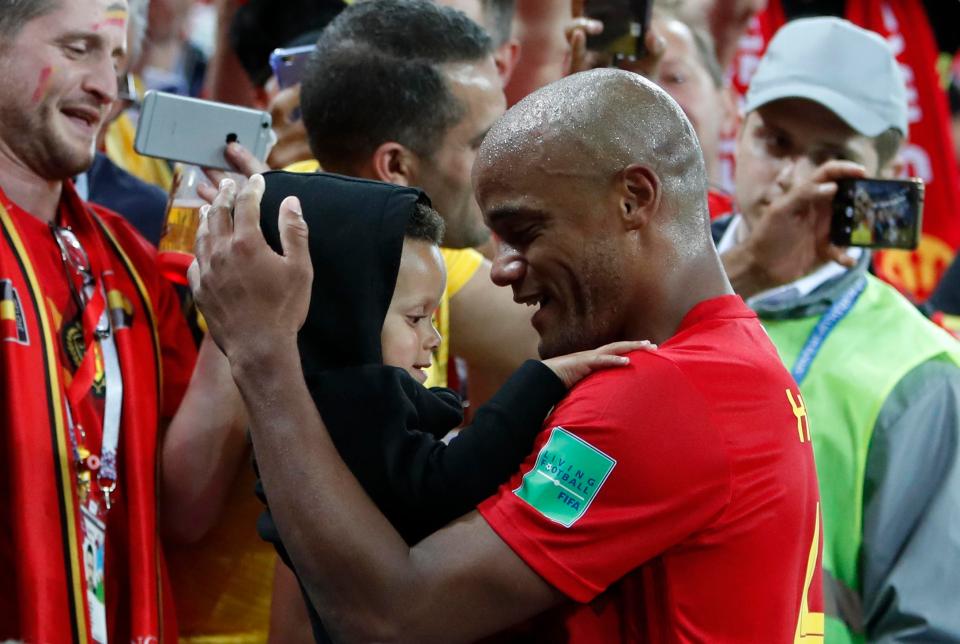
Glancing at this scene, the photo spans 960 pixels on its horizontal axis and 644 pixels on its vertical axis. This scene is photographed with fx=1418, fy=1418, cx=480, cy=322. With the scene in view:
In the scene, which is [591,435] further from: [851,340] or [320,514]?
[851,340]

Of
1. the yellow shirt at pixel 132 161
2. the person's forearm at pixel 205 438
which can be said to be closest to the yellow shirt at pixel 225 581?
the person's forearm at pixel 205 438

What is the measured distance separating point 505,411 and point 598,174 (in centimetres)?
36

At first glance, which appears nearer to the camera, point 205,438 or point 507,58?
point 205,438

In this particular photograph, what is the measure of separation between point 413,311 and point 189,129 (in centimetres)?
76

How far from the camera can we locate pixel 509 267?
2016 millimetres

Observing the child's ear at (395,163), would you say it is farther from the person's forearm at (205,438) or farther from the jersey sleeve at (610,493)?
the jersey sleeve at (610,493)

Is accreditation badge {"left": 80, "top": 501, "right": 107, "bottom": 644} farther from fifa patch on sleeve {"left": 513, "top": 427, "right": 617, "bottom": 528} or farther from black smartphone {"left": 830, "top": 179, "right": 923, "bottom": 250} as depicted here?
black smartphone {"left": 830, "top": 179, "right": 923, "bottom": 250}

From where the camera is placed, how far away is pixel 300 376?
1.89m

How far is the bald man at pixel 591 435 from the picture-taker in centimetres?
182

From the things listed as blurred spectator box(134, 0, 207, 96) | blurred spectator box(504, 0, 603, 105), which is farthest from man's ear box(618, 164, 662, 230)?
blurred spectator box(134, 0, 207, 96)

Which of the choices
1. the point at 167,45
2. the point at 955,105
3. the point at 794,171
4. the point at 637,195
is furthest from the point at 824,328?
the point at 955,105

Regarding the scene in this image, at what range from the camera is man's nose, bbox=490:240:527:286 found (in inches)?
79.3

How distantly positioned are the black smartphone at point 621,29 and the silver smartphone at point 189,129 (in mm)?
1060

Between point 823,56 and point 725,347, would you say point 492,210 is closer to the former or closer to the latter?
point 725,347
